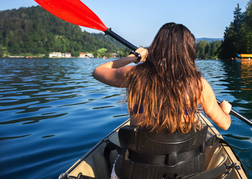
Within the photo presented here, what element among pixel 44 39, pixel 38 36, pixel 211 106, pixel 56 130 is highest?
pixel 38 36

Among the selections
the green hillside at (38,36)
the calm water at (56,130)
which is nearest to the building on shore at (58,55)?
the green hillside at (38,36)

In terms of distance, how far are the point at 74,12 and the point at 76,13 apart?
0.10 ft

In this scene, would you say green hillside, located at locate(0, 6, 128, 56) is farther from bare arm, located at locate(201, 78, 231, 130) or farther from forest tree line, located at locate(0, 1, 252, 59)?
bare arm, located at locate(201, 78, 231, 130)

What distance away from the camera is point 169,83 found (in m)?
1.40

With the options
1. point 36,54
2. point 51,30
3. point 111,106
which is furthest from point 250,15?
point 51,30

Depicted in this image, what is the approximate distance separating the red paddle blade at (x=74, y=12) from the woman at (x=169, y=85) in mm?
1823

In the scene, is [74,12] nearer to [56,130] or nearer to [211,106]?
[211,106]

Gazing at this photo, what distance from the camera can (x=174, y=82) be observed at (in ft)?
4.58

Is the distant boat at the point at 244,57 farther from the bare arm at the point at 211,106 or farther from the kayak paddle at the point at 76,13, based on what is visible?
the bare arm at the point at 211,106

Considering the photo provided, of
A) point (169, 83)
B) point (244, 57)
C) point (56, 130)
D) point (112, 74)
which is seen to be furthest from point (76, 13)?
point (244, 57)

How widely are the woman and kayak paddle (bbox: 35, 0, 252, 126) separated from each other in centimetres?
154

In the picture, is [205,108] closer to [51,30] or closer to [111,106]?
[111,106]

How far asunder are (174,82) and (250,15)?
167ft

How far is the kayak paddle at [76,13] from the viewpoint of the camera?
9.95 ft
